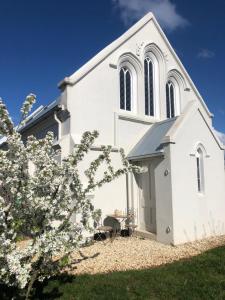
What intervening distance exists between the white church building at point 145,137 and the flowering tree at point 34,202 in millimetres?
6534

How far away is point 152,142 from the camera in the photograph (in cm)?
1342

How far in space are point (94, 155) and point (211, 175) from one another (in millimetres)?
5329

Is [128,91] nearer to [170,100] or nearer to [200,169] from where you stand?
[170,100]

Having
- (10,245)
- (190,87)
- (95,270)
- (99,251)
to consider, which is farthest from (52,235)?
(190,87)

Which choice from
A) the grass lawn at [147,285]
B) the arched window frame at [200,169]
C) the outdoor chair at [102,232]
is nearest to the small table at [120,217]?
the outdoor chair at [102,232]

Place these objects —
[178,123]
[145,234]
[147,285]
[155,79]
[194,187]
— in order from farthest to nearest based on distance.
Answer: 1. [155,79]
2. [145,234]
3. [194,187]
4. [178,123]
5. [147,285]

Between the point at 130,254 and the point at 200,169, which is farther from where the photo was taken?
the point at 200,169

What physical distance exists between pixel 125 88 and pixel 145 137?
275 cm

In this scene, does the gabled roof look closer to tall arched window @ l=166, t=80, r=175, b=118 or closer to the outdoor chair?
tall arched window @ l=166, t=80, r=175, b=118

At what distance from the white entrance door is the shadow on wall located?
5.04 ft

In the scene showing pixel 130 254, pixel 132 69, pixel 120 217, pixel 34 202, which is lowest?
pixel 130 254

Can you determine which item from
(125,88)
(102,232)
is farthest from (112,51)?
(102,232)

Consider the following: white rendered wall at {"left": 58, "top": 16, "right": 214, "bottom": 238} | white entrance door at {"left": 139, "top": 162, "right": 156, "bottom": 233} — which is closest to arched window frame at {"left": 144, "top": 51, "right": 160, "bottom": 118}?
white rendered wall at {"left": 58, "top": 16, "right": 214, "bottom": 238}

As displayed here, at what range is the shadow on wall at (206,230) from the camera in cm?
1209
